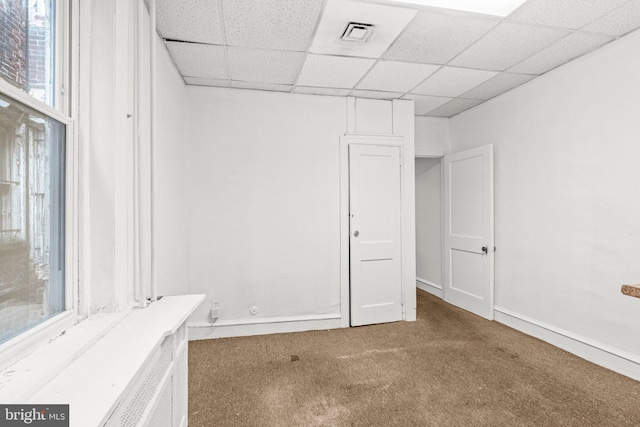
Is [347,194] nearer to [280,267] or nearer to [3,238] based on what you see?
[280,267]

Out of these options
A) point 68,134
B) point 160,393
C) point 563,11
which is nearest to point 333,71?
point 563,11

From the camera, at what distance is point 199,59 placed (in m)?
2.79

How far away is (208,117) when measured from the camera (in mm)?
3369

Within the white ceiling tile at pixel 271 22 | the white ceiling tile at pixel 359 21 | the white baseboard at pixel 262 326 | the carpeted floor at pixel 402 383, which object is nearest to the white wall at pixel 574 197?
the carpeted floor at pixel 402 383

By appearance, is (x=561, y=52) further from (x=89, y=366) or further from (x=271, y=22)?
(x=89, y=366)

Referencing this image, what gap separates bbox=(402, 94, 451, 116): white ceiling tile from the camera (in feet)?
12.4

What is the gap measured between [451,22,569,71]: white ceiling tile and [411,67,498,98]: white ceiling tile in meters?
0.12

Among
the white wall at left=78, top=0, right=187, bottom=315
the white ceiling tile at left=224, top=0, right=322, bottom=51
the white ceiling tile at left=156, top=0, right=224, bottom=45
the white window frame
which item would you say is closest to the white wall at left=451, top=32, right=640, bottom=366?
the white ceiling tile at left=224, top=0, right=322, bottom=51

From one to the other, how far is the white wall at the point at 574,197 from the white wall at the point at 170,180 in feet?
11.4

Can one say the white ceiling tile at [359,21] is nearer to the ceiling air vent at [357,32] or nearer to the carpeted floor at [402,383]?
the ceiling air vent at [357,32]

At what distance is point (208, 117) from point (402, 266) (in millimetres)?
2781

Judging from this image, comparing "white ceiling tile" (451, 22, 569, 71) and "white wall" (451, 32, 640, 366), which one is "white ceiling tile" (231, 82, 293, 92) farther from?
"white wall" (451, 32, 640, 366)

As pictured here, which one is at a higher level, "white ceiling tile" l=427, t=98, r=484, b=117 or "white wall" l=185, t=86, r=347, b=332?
"white ceiling tile" l=427, t=98, r=484, b=117

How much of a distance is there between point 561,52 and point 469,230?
6.94ft
